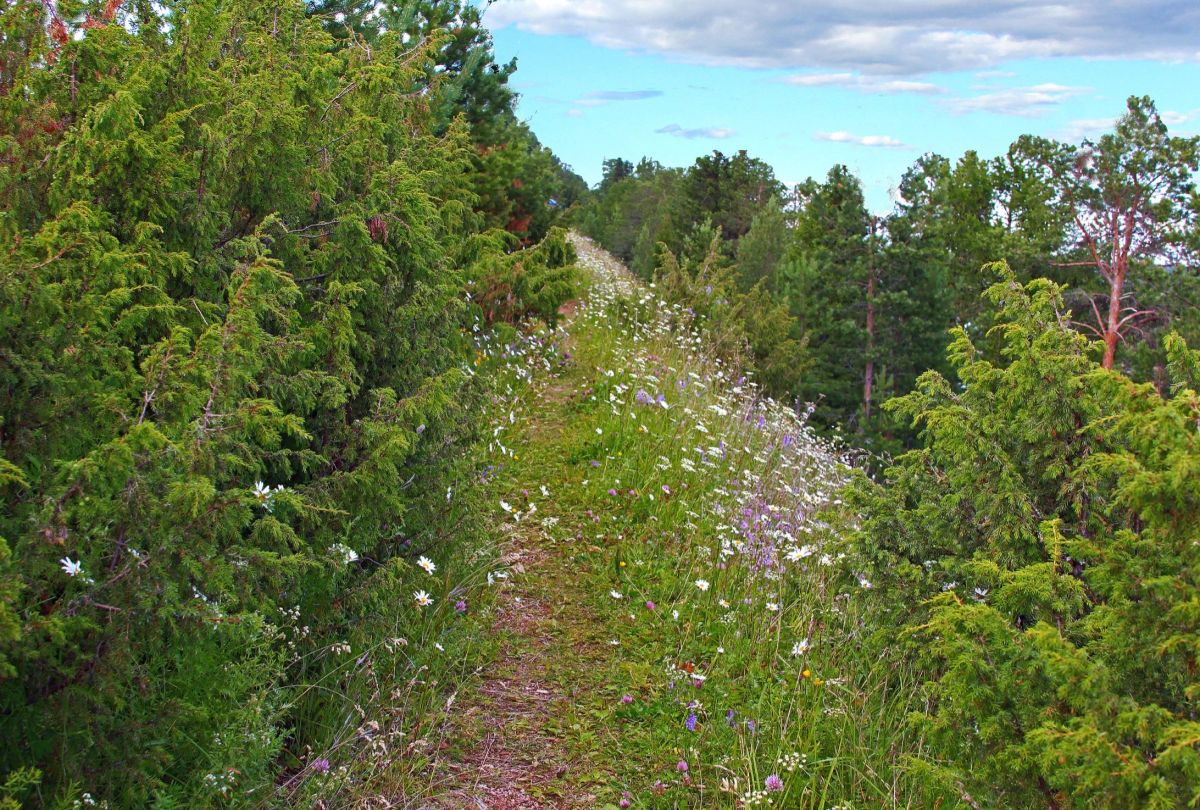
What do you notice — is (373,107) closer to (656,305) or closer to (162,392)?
(162,392)

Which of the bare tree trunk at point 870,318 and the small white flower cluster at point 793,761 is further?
the bare tree trunk at point 870,318

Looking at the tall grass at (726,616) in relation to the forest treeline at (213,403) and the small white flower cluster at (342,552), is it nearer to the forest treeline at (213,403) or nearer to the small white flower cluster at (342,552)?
the forest treeline at (213,403)

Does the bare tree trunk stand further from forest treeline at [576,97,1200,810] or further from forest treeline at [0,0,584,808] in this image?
forest treeline at [0,0,584,808]

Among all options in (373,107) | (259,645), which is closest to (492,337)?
(373,107)

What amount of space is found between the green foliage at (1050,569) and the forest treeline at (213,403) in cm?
200

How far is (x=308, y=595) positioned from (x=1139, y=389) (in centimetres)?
286

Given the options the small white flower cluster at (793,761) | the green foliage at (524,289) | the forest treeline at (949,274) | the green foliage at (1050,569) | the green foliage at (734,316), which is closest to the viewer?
the green foliage at (1050,569)

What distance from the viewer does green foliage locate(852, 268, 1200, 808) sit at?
2045mm

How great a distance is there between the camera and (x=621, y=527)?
17.8 ft

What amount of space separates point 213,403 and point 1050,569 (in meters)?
2.48

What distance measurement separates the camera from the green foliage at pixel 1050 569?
204 cm

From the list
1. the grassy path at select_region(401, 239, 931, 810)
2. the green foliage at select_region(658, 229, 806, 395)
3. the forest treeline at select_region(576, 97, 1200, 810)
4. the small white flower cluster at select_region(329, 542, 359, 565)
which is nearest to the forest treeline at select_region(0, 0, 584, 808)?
the small white flower cluster at select_region(329, 542, 359, 565)

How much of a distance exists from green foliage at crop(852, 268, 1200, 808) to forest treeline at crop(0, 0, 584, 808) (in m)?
2.00

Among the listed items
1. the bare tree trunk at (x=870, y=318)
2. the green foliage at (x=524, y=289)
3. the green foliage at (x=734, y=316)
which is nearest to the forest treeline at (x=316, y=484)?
the green foliage at (x=524, y=289)
